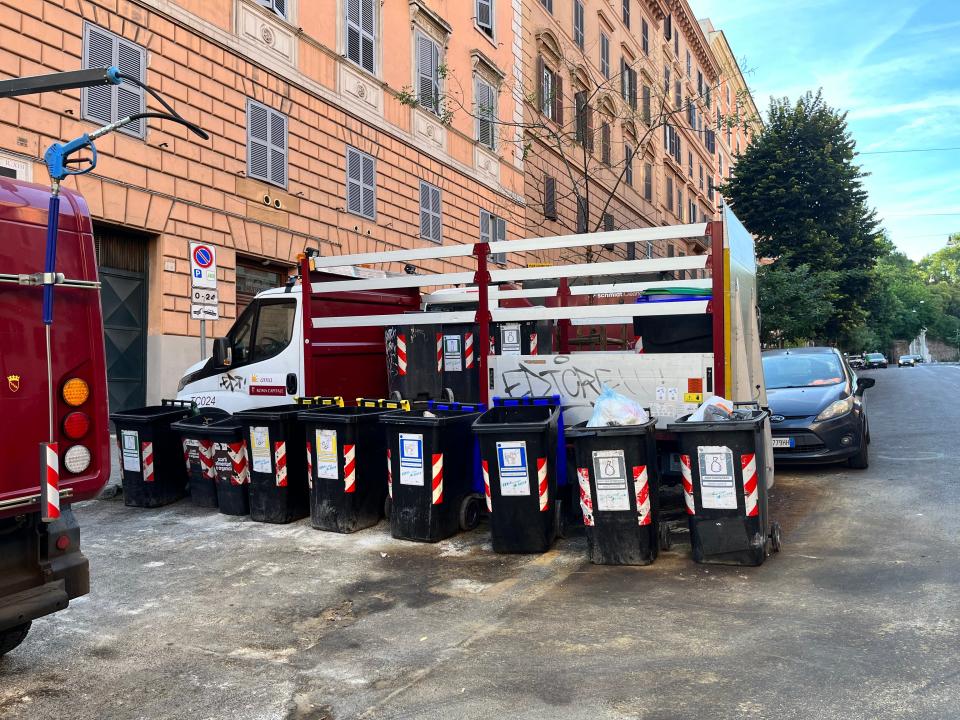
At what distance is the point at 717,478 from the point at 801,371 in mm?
5663

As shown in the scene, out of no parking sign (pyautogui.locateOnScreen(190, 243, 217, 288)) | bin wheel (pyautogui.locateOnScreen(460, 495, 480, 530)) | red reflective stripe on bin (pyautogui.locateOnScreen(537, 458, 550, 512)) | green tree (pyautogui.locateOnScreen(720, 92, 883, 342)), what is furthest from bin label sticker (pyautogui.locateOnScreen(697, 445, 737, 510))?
green tree (pyautogui.locateOnScreen(720, 92, 883, 342))

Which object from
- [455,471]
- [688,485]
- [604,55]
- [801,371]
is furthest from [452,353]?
[604,55]

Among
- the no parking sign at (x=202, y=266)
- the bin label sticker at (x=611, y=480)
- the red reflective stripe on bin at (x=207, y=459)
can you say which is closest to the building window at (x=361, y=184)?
the no parking sign at (x=202, y=266)

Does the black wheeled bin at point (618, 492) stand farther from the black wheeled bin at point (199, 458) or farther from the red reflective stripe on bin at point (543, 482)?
the black wheeled bin at point (199, 458)

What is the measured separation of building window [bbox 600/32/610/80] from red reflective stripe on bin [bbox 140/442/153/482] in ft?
81.7

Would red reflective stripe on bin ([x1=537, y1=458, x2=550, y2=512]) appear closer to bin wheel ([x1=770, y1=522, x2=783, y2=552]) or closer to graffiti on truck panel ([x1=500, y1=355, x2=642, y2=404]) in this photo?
graffiti on truck panel ([x1=500, y1=355, x2=642, y2=404])

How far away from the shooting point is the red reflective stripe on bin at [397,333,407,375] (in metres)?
9.04

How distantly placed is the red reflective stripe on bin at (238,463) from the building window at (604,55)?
25.1 metres

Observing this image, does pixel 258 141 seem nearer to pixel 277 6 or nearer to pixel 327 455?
pixel 277 6

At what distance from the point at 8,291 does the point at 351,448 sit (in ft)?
12.3

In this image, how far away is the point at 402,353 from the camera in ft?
29.7

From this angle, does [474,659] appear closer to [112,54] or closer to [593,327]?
[593,327]

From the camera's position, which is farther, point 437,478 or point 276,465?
point 276,465

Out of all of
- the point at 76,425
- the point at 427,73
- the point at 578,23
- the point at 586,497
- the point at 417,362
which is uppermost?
the point at 578,23
